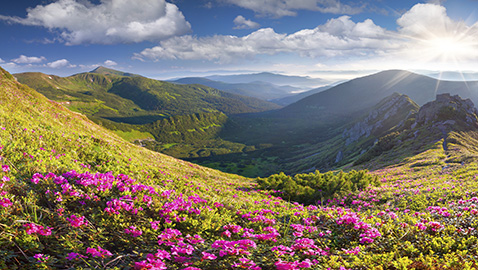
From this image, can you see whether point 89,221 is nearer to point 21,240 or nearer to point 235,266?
point 21,240

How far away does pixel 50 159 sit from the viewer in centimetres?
899

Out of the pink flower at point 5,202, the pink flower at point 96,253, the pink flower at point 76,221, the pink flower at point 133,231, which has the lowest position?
the pink flower at point 133,231

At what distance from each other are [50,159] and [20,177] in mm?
2121

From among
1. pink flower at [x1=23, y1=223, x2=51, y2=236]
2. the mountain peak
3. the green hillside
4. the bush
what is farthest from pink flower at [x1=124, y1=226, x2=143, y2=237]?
the mountain peak

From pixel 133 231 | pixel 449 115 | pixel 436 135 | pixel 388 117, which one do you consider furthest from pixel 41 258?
pixel 388 117

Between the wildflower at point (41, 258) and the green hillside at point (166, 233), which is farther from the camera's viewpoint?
the green hillside at point (166, 233)

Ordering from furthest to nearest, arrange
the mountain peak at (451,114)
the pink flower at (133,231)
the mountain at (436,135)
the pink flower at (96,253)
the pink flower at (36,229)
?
the mountain peak at (451,114), the mountain at (436,135), the pink flower at (133,231), the pink flower at (36,229), the pink flower at (96,253)

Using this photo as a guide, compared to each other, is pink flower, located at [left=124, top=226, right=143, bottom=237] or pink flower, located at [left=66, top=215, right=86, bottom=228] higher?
pink flower, located at [left=66, top=215, right=86, bottom=228]

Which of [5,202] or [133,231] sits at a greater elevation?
[5,202]

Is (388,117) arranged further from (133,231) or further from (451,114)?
(133,231)

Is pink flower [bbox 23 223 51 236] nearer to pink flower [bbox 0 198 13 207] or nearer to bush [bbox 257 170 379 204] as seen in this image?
pink flower [bbox 0 198 13 207]

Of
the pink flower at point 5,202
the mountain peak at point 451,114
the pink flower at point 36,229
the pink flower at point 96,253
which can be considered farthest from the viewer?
the mountain peak at point 451,114

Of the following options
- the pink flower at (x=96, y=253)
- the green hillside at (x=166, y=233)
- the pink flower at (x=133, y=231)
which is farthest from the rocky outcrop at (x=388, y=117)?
the pink flower at (x=96, y=253)

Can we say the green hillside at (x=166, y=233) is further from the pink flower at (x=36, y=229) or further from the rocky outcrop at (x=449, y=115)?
the rocky outcrop at (x=449, y=115)
